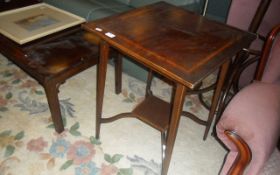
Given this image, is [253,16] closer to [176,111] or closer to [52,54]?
[176,111]

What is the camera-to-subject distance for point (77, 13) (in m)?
1.86

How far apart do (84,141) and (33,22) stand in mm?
858

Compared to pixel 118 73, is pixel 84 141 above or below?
below

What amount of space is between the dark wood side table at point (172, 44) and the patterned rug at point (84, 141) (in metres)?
0.25

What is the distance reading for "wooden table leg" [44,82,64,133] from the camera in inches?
48.3

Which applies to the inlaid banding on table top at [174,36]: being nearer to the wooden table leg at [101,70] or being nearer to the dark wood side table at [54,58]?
the wooden table leg at [101,70]

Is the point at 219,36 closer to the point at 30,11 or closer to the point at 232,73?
the point at 232,73

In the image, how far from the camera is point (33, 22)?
1587 mm

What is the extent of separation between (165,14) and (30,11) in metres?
1.11

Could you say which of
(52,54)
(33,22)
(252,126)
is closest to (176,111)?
(252,126)

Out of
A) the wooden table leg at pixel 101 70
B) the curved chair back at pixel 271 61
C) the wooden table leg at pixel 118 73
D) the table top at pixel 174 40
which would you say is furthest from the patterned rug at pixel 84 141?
the table top at pixel 174 40

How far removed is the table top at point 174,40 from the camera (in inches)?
31.5

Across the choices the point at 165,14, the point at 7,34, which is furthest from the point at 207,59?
the point at 7,34

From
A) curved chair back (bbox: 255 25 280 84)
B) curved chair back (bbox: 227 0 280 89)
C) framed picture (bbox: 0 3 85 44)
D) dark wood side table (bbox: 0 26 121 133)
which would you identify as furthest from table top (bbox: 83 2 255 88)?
framed picture (bbox: 0 3 85 44)
